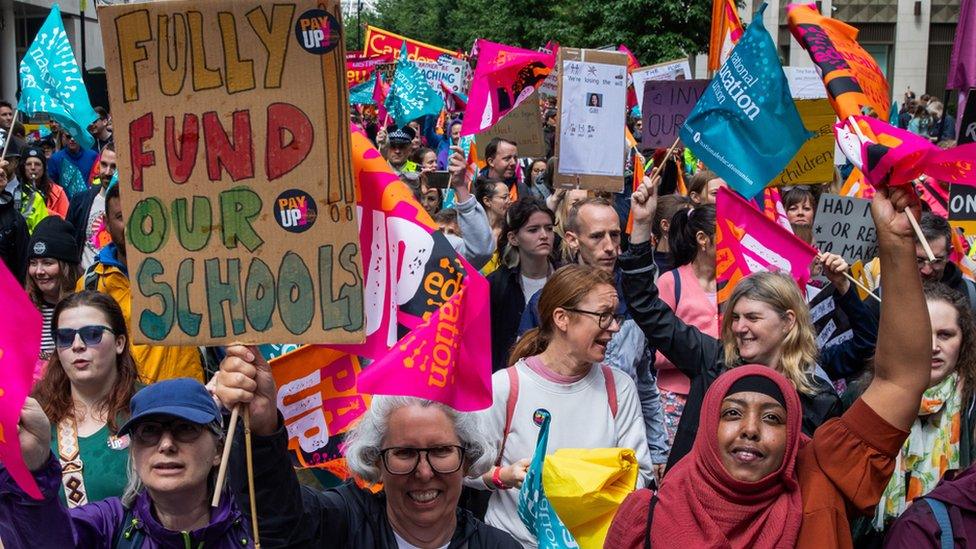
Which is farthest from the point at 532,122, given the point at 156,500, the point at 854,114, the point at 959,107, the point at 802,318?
the point at 156,500

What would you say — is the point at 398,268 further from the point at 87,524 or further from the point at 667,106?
the point at 667,106

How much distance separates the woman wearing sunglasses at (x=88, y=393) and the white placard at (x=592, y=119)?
13.8ft

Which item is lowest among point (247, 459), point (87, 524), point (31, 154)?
point (87, 524)

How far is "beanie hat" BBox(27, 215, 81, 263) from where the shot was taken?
6.52 m

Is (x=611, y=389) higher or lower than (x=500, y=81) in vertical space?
lower

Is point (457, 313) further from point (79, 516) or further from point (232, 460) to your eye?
point (79, 516)

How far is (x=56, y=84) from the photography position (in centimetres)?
998

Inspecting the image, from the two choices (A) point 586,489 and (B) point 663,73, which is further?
(B) point 663,73

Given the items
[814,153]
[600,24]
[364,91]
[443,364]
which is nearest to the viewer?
[443,364]

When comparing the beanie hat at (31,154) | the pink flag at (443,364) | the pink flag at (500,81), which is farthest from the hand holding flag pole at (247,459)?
the pink flag at (500,81)

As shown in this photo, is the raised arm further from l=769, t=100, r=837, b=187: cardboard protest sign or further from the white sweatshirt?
l=769, t=100, r=837, b=187: cardboard protest sign

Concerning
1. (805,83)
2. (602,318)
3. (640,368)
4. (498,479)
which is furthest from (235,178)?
(805,83)

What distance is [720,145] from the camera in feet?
21.2

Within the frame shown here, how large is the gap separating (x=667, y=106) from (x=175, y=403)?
727 cm
